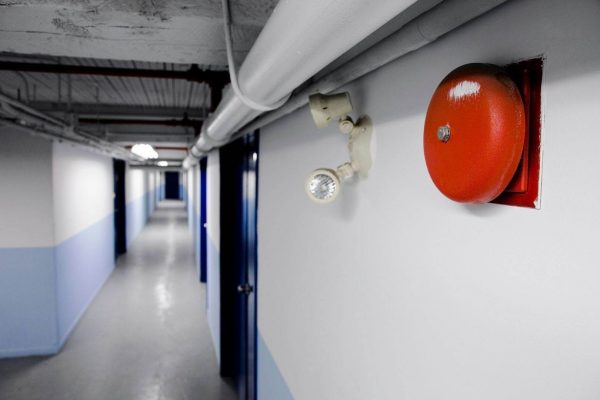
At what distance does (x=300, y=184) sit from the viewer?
179 cm

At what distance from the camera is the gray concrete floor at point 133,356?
390 centimetres

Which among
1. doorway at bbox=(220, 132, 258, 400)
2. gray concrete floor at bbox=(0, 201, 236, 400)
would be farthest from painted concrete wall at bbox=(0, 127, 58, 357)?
doorway at bbox=(220, 132, 258, 400)

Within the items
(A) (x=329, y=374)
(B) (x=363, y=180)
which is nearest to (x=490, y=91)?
(B) (x=363, y=180)

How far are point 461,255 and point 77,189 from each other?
19.6ft

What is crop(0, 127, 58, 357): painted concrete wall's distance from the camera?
14.6ft

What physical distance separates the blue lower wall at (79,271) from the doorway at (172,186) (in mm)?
22428

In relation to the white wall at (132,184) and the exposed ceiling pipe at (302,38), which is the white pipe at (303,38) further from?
the white wall at (132,184)

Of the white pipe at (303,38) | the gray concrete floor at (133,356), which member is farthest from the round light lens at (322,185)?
the gray concrete floor at (133,356)

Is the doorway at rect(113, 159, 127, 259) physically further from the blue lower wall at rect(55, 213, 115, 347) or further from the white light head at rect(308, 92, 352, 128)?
the white light head at rect(308, 92, 352, 128)

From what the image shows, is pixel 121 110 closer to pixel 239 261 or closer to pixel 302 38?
pixel 239 261

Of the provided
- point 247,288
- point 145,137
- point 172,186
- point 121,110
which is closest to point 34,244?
point 121,110

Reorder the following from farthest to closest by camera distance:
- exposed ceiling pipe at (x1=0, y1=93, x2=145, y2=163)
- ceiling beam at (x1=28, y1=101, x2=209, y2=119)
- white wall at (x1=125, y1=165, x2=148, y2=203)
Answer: white wall at (x1=125, y1=165, x2=148, y2=203)
ceiling beam at (x1=28, y1=101, x2=209, y2=119)
exposed ceiling pipe at (x1=0, y1=93, x2=145, y2=163)

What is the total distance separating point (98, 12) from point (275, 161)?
3.85 feet

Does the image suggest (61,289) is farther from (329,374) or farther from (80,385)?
(329,374)
